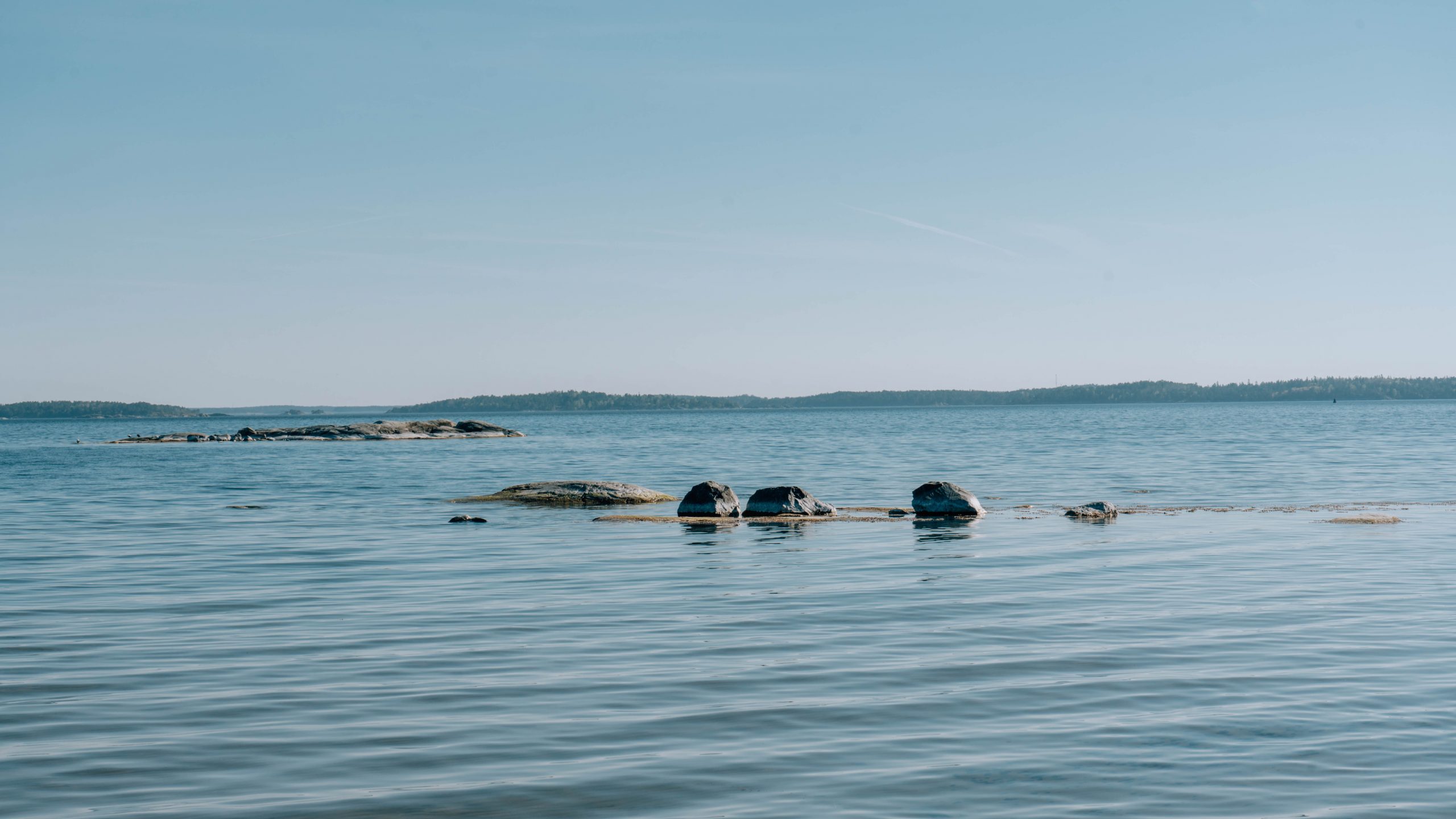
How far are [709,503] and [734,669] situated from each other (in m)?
17.2

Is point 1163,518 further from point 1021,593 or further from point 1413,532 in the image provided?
point 1021,593

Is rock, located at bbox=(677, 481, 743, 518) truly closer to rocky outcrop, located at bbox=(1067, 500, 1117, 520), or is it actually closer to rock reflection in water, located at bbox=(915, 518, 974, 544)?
rock reflection in water, located at bbox=(915, 518, 974, 544)

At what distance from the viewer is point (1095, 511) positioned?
89.9 ft

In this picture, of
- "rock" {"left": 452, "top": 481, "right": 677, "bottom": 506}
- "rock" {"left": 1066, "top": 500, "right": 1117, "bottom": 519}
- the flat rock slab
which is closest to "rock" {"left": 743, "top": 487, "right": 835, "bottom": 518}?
the flat rock slab

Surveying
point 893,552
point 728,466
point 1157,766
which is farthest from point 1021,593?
point 728,466

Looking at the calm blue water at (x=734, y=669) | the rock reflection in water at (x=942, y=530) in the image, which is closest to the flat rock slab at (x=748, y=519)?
the calm blue water at (x=734, y=669)

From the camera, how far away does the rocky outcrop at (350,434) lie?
365 ft

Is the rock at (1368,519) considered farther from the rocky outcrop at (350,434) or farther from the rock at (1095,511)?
the rocky outcrop at (350,434)

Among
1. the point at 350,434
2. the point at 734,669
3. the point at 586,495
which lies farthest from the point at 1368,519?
the point at 350,434

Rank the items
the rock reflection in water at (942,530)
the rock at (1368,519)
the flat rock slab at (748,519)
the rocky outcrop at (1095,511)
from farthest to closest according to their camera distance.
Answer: the flat rock slab at (748,519) → the rocky outcrop at (1095,511) → the rock at (1368,519) → the rock reflection in water at (942,530)

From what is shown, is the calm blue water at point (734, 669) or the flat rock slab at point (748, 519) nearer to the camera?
the calm blue water at point (734, 669)

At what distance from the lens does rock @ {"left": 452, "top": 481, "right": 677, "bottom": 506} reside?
109 ft

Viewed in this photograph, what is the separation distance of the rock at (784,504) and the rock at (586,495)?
4.69 m

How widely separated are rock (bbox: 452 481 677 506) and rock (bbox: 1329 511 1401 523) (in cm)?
1695
